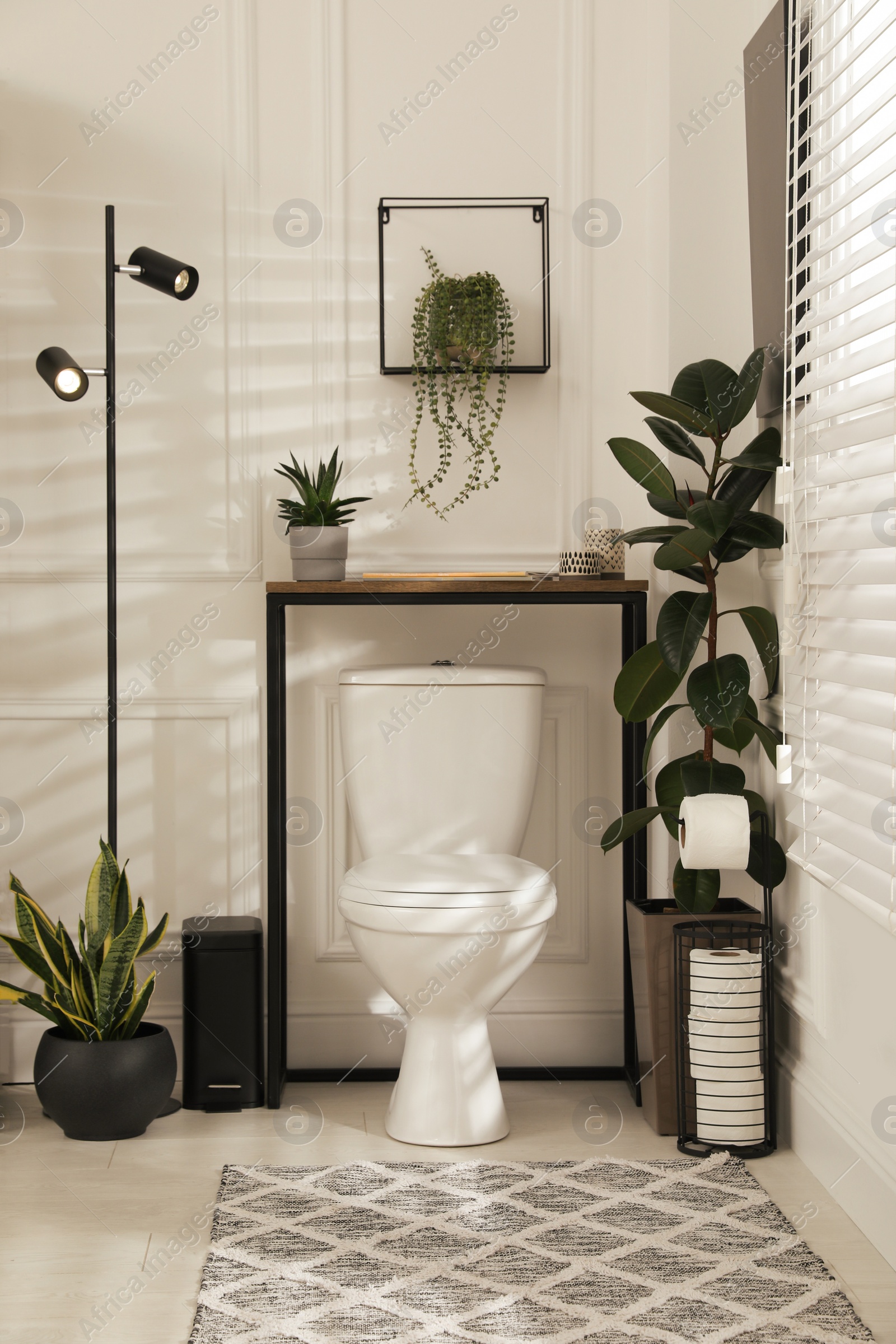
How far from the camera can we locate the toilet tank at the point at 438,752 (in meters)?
2.33

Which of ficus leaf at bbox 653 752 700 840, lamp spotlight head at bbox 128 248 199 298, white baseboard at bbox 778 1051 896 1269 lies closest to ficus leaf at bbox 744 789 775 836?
ficus leaf at bbox 653 752 700 840

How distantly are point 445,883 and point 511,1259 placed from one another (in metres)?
0.61

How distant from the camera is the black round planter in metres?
2.13

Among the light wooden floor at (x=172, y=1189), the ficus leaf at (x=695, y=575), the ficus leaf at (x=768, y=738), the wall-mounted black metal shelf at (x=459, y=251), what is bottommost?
the light wooden floor at (x=172, y=1189)

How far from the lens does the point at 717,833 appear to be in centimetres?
195

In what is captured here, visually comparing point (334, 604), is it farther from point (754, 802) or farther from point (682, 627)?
point (754, 802)

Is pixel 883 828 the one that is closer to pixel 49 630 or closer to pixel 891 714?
pixel 891 714

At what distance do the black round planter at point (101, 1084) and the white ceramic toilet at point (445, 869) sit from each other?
44 centimetres

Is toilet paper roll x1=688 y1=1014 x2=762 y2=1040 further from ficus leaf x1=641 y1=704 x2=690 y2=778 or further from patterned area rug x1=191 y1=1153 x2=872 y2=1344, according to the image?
ficus leaf x1=641 y1=704 x2=690 y2=778

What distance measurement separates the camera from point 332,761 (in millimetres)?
2559

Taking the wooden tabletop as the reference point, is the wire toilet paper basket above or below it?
below

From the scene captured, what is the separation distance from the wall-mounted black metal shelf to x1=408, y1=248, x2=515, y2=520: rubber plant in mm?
27

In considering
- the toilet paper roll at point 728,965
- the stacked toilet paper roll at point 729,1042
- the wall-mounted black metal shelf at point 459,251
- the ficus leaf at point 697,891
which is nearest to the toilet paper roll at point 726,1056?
the stacked toilet paper roll at point 729,1042

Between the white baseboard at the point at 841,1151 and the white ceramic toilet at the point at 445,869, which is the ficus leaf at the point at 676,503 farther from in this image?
the white baseboard at the point at 841,1151
